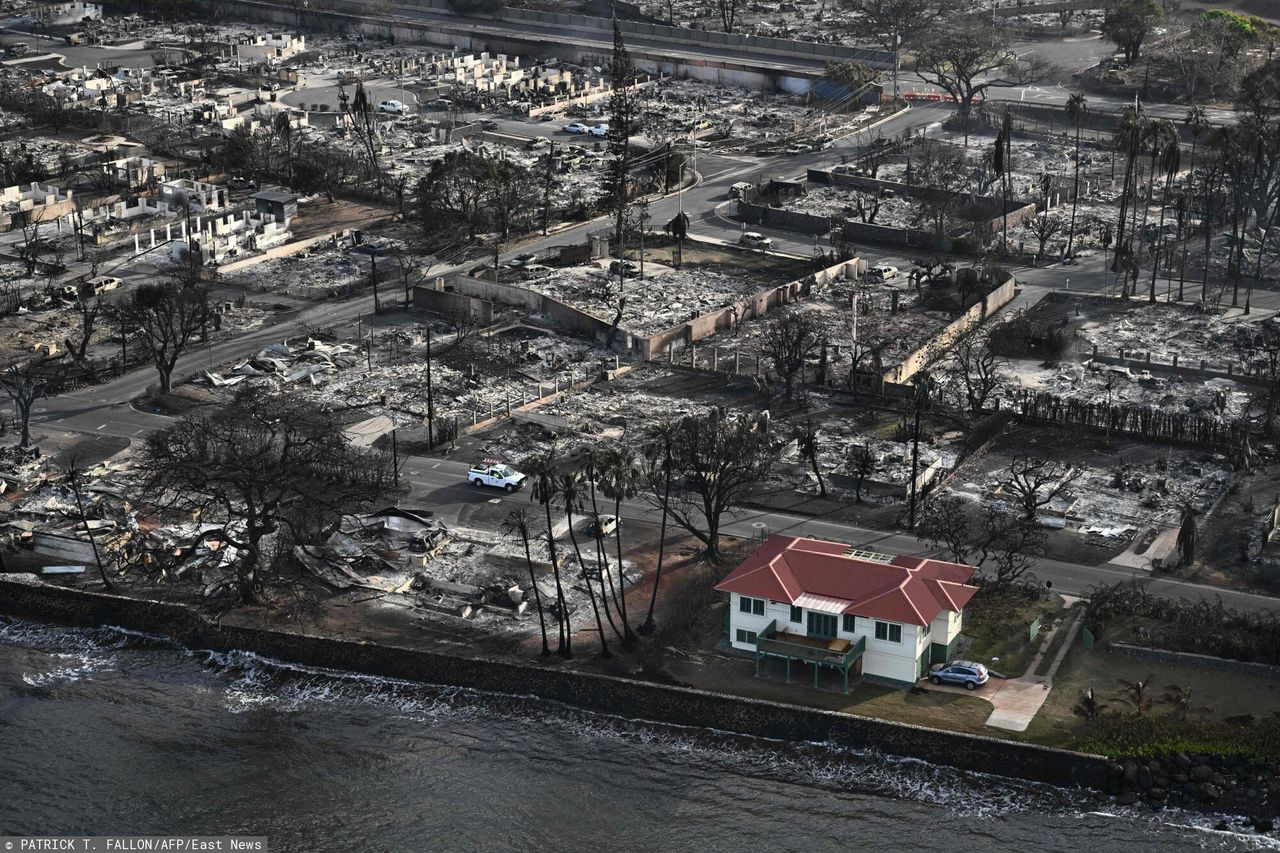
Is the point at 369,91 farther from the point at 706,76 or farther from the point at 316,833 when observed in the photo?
the point at 316,833

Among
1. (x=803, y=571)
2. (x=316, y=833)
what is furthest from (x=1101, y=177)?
(x=316, y=833)

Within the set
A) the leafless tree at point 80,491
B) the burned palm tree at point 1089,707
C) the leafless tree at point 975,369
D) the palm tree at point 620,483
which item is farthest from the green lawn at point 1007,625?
the leafless tree at point 80,491

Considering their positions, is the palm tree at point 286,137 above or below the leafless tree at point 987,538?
above

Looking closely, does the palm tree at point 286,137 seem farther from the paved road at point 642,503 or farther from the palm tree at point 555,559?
the palm tree at point 555,559

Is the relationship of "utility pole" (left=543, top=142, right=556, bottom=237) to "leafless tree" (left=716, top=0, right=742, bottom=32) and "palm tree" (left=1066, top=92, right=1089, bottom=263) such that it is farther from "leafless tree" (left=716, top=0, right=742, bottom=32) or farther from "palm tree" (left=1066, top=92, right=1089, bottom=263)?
"leafless tree" (left=716, top=0, right=742, bottom=32)

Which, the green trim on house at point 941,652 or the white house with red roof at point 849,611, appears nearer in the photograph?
the white house with red roof at point 849,611

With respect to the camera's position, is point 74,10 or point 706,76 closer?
point 706,76

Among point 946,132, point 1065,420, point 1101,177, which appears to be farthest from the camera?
point 946,132
